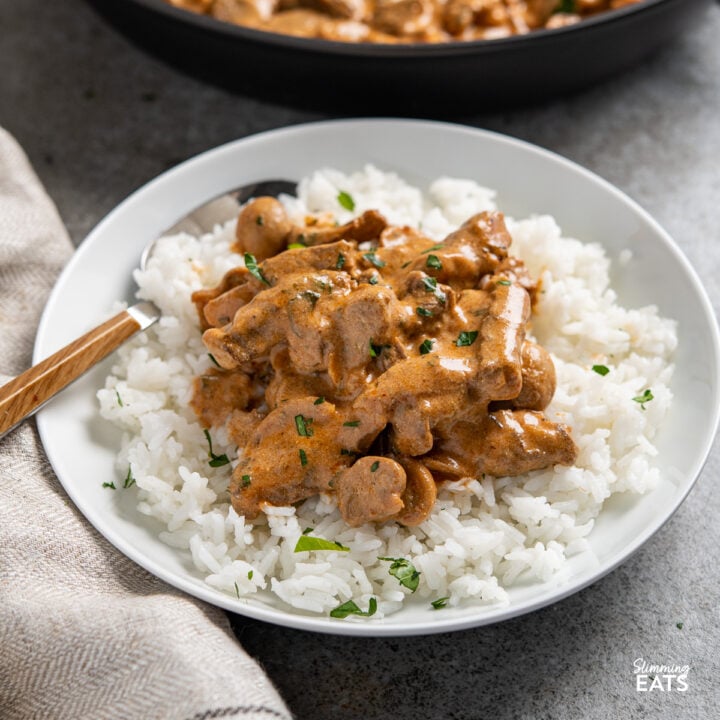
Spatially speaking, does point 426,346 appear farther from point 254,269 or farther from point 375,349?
point 254,269

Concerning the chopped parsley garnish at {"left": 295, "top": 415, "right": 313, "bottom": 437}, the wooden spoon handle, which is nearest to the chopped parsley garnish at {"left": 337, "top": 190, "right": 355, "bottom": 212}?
the wooden spoon handle

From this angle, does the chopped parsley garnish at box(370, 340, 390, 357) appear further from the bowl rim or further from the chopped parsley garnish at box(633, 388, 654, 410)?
the bowl rim

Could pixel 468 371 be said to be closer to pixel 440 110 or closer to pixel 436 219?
pixel 436 219

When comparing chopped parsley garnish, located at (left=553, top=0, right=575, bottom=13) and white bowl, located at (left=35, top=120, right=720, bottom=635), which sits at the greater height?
chopped parsley garnish, located at (left=553, top=0, right=575, bottom=13)

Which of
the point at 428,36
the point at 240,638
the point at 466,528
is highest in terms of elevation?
the point at 428,36

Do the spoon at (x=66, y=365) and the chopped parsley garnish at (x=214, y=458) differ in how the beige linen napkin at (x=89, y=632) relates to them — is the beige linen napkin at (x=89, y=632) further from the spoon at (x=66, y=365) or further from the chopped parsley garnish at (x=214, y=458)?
the chopped parsley garnish at (x=214, y=458)

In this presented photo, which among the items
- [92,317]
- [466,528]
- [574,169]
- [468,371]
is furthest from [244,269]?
[574,169]
